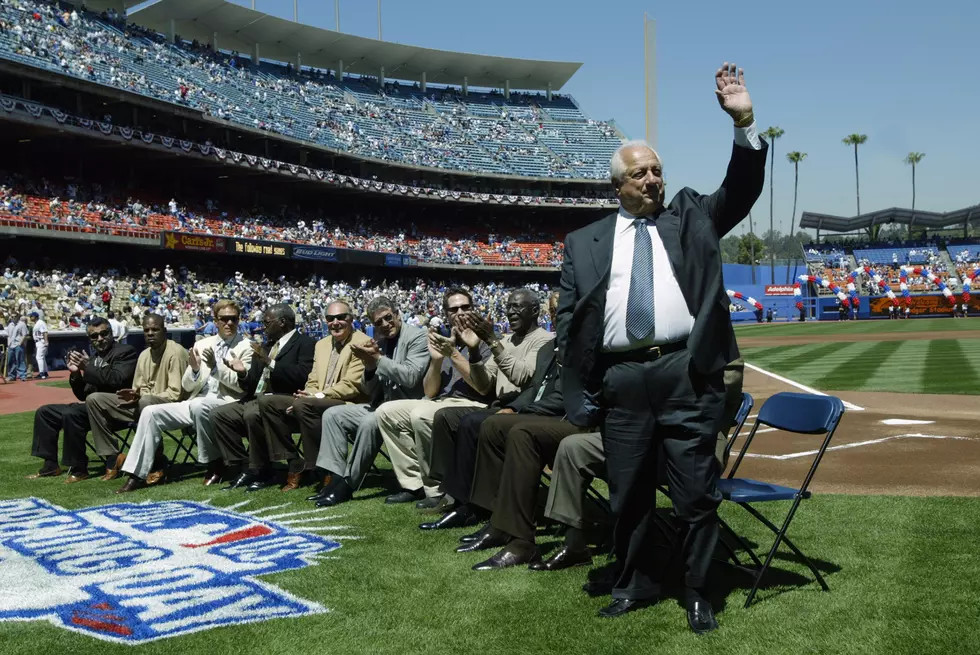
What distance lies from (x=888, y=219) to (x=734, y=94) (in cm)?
7525

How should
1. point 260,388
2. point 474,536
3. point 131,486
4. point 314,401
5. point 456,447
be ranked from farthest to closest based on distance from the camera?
point 260,388 → point 131,486 → point 314,401 → point 456,447 → point 474,536

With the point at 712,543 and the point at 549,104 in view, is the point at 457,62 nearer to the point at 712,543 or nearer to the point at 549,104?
the point at 549,104

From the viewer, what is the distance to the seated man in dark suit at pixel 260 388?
26.6 ft

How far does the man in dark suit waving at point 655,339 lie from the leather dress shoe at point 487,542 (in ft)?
4.69

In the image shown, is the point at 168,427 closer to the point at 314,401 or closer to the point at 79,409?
the point at 79,409

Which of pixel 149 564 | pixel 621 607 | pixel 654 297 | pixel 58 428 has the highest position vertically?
pixel 654 297

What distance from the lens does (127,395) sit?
29.3 feet

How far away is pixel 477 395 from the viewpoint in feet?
23.8

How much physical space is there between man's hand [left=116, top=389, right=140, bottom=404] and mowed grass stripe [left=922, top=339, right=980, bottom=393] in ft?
39.1

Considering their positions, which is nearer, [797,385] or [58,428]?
[58,428]

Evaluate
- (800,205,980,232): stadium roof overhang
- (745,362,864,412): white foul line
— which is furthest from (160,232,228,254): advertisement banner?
(800,205,980,232): stadium roof overhang

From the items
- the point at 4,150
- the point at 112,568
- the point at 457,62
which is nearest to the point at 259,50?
the point at 457,62

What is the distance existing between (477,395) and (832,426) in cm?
329

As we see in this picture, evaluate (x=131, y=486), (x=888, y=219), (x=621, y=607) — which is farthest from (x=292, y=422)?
(x=888, y=219)
